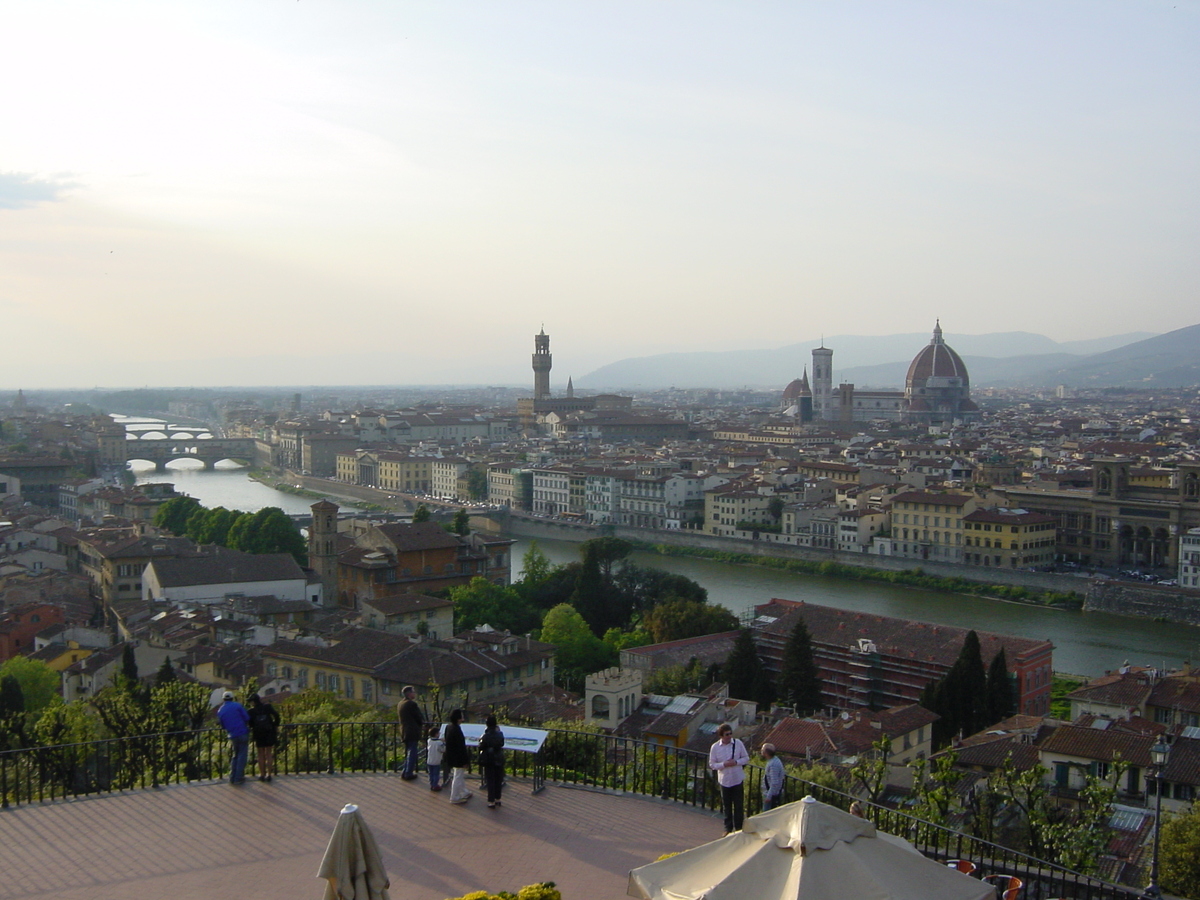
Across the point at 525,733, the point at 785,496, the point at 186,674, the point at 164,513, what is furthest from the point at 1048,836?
the point at 785,496

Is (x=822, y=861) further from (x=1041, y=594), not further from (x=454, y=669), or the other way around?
(x=1041, y=594)

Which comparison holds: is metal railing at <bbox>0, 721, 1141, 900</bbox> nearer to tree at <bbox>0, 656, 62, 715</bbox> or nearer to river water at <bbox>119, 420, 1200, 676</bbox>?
tree at <bbox>0, 656, 62, 715</bbox>

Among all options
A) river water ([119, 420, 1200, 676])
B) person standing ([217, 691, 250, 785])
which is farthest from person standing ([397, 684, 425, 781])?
river water ([119, 420, 1200, 676])

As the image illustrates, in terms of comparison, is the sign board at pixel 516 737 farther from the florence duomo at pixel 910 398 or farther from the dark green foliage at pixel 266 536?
the florence duomo at pixel 910 398

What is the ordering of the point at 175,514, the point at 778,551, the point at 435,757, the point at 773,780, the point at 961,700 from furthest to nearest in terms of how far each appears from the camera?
the point at 778,551, the point at 175,514, the point at 961,700, the point at 435,757, the point at 773,780

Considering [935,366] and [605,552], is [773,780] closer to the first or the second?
[605,552]

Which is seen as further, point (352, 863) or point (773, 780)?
point (773, 780)

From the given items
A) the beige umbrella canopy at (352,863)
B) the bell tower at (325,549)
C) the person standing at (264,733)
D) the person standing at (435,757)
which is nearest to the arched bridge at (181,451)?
the bell tower at (325,549)

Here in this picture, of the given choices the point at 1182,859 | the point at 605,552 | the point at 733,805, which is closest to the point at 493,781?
the point at 733,805
